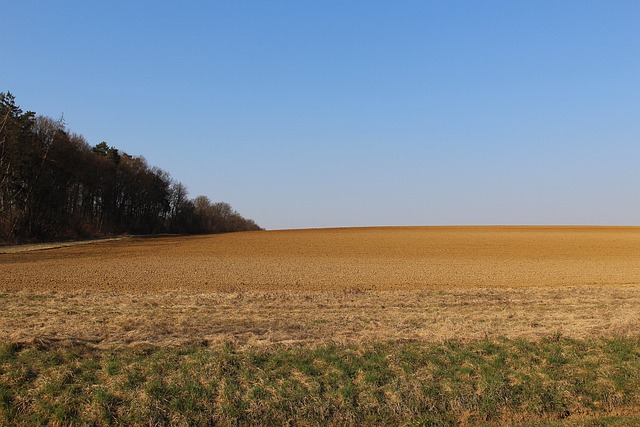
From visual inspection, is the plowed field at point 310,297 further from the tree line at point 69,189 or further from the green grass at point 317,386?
the tree line at point 69,189

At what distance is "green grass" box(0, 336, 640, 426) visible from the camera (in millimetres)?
7586

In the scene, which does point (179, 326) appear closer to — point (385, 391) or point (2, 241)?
point (385, 391)

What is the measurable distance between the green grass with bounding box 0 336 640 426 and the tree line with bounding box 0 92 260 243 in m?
48.6

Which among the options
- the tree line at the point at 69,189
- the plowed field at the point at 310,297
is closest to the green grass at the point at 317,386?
the plowed field at the point at 310,297

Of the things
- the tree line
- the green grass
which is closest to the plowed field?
the green grass

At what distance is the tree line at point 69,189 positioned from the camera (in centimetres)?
5272

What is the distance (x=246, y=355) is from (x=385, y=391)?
2.61 m

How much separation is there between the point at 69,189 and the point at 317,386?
69567 mm

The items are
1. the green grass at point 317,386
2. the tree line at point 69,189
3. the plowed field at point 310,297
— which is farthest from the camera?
the tree line at point 69,189

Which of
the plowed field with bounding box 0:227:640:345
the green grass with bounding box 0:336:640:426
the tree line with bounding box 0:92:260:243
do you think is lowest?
the green grass with bounding box 0:336:640:426

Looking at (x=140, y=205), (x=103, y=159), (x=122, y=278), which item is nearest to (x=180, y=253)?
(x=122, y=278)

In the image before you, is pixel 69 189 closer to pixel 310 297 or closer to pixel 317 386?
pixel 310 297

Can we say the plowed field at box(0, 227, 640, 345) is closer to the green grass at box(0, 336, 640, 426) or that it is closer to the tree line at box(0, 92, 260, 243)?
the green grass at box(0, 336, 640, 426)

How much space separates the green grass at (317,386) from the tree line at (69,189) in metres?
48.6
